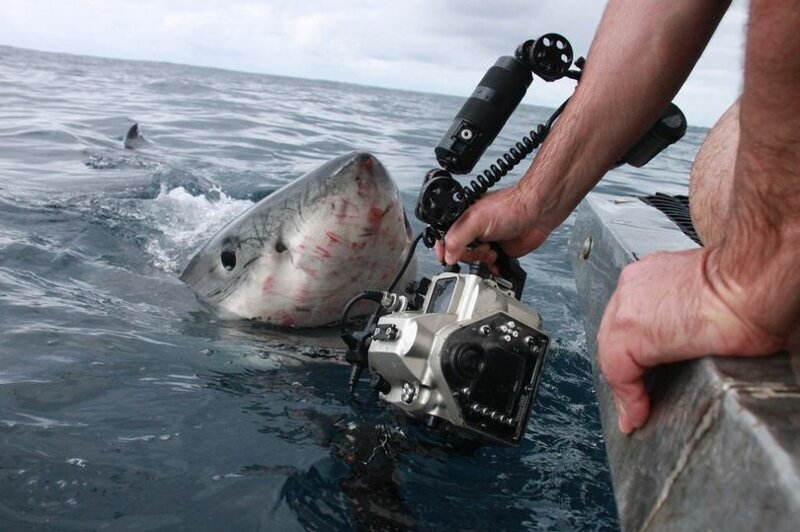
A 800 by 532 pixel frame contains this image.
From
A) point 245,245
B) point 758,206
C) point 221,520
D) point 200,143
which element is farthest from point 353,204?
point 200,143

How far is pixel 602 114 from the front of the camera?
6.12 ft

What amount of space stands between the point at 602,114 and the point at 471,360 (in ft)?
2.41

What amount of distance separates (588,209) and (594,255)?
0.60 meters

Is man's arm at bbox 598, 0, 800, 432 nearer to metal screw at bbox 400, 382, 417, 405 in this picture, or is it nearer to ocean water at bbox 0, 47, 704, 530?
metal screw at bbox 400, 382, 417, 405

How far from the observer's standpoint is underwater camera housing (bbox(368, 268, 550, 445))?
1597 millimetres

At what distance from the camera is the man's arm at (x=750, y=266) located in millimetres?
979

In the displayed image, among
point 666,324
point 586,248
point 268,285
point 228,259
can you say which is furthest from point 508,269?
point 228,259

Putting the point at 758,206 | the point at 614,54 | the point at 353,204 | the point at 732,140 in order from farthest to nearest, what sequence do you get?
the point at 353,204 → the point at 732,140 → the point at 614,54 → the point at 758,206

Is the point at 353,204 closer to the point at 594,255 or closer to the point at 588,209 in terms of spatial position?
the point at 594,255

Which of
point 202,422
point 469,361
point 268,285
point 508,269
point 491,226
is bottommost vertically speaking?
point 202,422

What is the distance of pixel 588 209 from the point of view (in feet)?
11.4

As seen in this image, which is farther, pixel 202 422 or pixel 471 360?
pixel 202 422

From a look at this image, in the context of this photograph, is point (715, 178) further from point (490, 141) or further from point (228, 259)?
point (228, 259)

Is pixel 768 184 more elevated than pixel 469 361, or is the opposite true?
pixel 768 184
